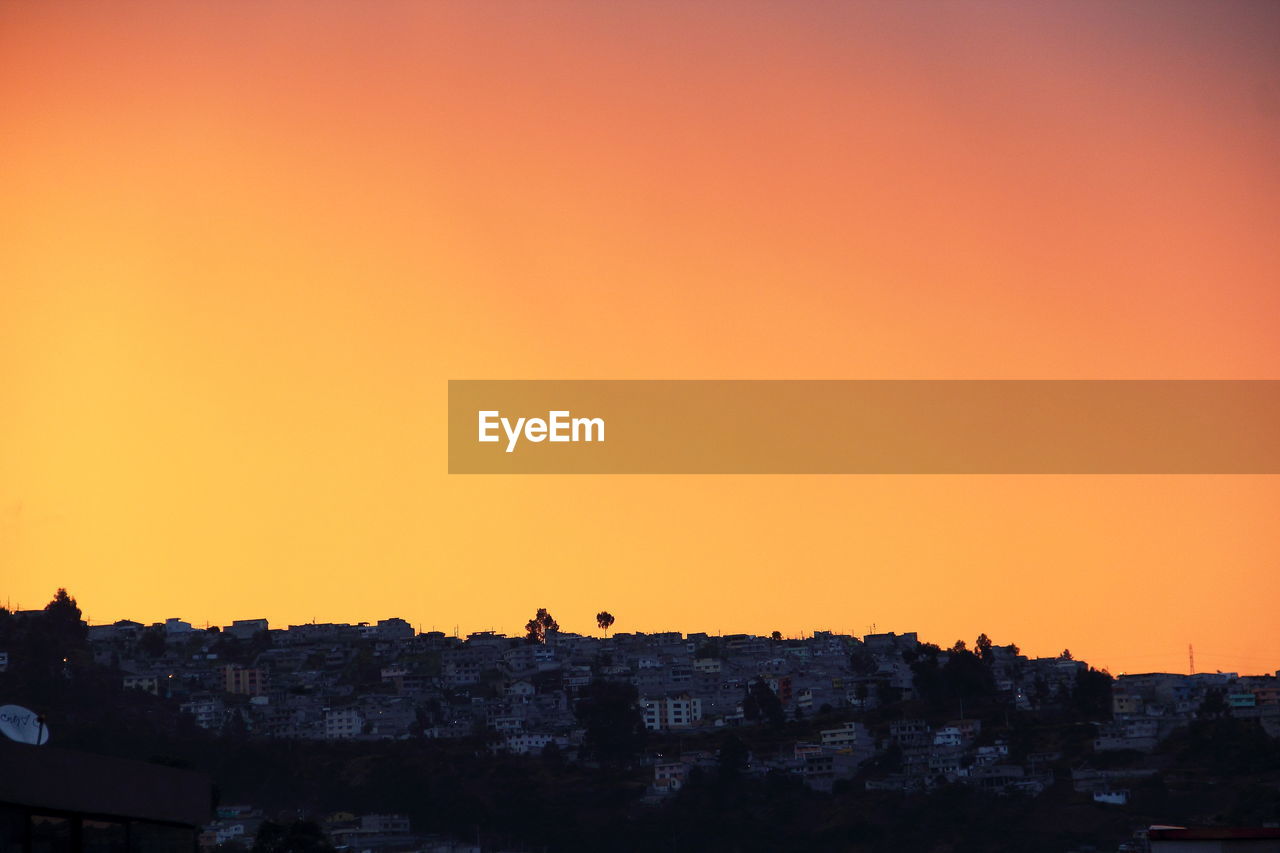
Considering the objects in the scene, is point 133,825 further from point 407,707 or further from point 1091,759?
point 407,707

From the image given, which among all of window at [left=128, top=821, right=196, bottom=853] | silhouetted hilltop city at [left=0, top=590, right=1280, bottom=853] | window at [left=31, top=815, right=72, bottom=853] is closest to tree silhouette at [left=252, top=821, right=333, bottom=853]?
silhouetted hilltop city at [left=0, top=590, right=1280, bottom=853]

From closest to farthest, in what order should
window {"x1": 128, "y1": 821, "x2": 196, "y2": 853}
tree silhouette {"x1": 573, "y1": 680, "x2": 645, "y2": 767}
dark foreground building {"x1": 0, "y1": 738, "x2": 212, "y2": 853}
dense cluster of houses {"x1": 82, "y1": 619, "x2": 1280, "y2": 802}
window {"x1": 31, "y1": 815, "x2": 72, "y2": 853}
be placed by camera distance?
dark foreground building {"x1": 0, "y1": 738, "x2": 212, "y2": 853}
window {"x1": 31, "y1": 815, "x2": 72, "y2": 853}
window {"x1": 128, "y1": 821, "x2": 196, "y2": 853}
dense cluster of houses {"x1": 82, "y1": 619, "x2": 1280, "y2": 802}
tree silhouette {"x1": 573, "y1": 680, "x2": 645, "y2": 767}

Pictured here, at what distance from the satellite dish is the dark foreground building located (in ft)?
5.07

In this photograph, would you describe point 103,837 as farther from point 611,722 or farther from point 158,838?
point 611,722

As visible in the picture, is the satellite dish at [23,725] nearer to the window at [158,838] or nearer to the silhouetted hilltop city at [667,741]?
the window at [158,838]

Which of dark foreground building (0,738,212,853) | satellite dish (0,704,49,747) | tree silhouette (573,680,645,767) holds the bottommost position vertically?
dark foreground building (0,738,212,853)

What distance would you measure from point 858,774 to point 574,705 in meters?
36.2

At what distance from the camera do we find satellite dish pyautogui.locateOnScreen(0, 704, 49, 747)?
2003 centimetres

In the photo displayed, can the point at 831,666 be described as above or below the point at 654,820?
above

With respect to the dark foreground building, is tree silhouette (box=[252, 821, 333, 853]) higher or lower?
lower

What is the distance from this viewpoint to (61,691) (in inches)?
6304

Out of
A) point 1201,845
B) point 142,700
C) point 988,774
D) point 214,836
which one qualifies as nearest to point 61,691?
point 142,700

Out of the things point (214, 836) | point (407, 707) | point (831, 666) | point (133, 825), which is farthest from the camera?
point (831, 666)

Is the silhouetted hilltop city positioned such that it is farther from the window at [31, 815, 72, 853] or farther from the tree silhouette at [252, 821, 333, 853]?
the window at [31, 815, 72, 853]
